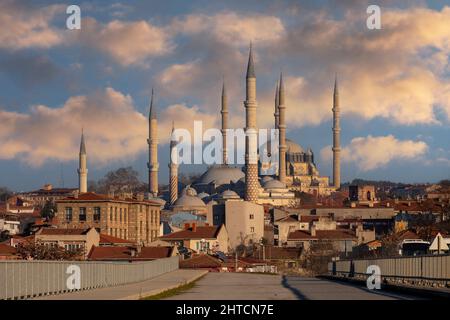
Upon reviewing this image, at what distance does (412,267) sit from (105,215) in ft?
213

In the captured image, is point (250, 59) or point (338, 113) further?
point (338, 113)

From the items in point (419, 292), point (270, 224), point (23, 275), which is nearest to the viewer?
point (23, 275)

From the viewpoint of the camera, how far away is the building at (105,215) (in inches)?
3679

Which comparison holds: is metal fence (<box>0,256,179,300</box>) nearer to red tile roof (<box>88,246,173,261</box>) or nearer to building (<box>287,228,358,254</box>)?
red tile roof (<box>88,246,173,261</box>)

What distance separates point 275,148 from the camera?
195 m

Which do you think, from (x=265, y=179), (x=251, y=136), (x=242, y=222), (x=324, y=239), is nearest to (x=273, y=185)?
(x=265, y=179)

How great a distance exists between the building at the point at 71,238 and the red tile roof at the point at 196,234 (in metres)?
15.8

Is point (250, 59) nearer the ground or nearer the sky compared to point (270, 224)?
nearer the sky

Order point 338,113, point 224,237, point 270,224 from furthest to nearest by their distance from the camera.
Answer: point 338,113 < point 270,224 < point 224,237

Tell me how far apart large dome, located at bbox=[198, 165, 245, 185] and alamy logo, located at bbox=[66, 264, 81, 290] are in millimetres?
158228

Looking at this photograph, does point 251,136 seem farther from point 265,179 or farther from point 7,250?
point 7,250

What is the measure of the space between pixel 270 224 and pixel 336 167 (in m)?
53.3
